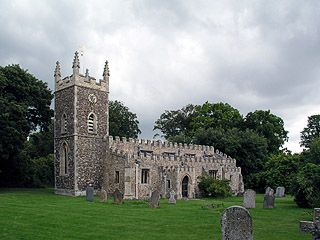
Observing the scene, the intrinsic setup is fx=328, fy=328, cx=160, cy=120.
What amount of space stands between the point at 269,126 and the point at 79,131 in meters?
32.8

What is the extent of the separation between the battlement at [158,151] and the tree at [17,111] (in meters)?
7.39

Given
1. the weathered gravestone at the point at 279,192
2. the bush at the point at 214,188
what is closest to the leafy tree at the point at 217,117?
the weathered gravestone at the point at 279,192

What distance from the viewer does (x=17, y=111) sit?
2695 centimetres

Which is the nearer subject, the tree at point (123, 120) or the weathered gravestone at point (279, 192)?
the weathered gravestone at point (279, 192)

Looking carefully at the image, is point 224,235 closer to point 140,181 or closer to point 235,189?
point 140,181

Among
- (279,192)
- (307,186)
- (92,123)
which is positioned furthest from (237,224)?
(279,192)

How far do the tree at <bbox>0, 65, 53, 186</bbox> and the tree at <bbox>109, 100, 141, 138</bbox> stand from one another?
59.4ft

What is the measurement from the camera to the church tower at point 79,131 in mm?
27953

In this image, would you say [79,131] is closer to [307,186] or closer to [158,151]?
[158,151]

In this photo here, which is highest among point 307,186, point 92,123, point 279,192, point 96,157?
point 92,123

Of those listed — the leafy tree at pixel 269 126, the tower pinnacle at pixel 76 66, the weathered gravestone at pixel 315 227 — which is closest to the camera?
the weathered gravestone at pixel 315 227

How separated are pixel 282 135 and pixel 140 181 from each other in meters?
35.0

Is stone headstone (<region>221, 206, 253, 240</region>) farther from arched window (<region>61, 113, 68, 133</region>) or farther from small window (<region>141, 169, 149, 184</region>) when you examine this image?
arched window (<region>61, 113, 68, 133</region>)

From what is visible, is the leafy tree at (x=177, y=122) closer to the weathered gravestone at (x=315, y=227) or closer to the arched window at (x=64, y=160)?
the arched window at (x=64, y=160)
